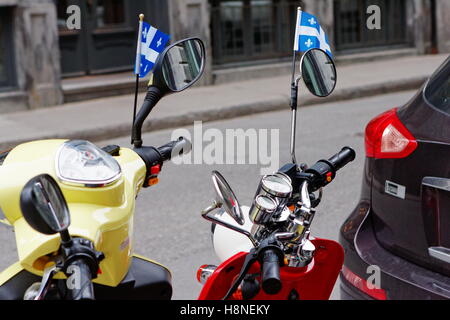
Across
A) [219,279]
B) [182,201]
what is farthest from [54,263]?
[182,201]

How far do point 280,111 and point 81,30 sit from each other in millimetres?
3619

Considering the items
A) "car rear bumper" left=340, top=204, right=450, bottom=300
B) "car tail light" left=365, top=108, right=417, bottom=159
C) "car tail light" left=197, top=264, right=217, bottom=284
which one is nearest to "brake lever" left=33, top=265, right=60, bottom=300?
"car tail light" left=197, top=264, right=217, bottom=284

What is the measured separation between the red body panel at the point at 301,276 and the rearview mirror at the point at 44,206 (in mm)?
602

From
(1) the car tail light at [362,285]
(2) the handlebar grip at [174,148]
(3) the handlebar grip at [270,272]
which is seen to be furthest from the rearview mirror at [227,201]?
(1) the car tail light at [362,285]

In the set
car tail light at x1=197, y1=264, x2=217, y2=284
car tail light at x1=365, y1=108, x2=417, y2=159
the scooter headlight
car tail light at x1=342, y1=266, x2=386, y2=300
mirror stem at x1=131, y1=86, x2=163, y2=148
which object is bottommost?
car tail light at x1=342, y1=266, x2=386, y2=300

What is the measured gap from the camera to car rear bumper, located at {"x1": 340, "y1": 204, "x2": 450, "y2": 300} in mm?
3076

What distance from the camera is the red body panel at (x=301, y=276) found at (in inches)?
86.4

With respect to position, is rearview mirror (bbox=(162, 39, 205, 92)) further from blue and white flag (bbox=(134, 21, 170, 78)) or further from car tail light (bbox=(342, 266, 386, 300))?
car tail light (bbox=(342, 266, 386, 300))

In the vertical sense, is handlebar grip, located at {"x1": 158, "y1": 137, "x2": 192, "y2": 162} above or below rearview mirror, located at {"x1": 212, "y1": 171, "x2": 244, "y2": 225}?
above

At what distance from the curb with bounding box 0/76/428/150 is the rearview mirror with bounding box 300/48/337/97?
717 centimetres

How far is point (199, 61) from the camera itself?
2.65 metres

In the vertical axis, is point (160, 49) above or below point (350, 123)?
above

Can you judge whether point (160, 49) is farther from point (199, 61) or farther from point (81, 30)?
point (81, 30)

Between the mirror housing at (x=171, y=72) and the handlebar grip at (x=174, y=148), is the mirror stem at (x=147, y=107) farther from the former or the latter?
the handlebar grip at (x=174, y=148)
